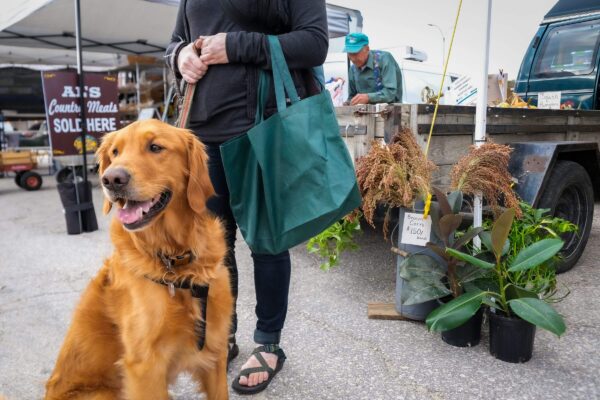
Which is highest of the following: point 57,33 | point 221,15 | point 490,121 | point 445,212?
point 57,33

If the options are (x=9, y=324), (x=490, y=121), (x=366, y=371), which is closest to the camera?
(x=366, y=371)

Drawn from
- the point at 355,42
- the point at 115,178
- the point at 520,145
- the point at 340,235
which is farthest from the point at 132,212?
the point at 355,42

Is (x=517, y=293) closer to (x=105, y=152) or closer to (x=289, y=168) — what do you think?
(x=289, y=168)

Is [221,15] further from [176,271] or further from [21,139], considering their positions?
[21,139]

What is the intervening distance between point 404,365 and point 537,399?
60cm

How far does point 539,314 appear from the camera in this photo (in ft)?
6.59

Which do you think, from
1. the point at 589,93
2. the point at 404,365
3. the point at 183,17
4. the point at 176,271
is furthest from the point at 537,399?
the point at 589,93

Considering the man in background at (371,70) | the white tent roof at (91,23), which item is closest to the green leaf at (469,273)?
the man in background at (371,70)

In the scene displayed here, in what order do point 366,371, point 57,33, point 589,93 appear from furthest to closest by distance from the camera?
point 57,33 → point 589,93 → point 366,371

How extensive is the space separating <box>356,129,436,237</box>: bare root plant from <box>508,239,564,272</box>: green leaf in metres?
0.57

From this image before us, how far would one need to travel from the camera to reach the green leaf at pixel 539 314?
1939 millimetres

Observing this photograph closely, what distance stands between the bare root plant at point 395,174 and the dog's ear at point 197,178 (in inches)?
42.8

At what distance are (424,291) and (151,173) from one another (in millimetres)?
1488

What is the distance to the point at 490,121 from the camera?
3.15m
